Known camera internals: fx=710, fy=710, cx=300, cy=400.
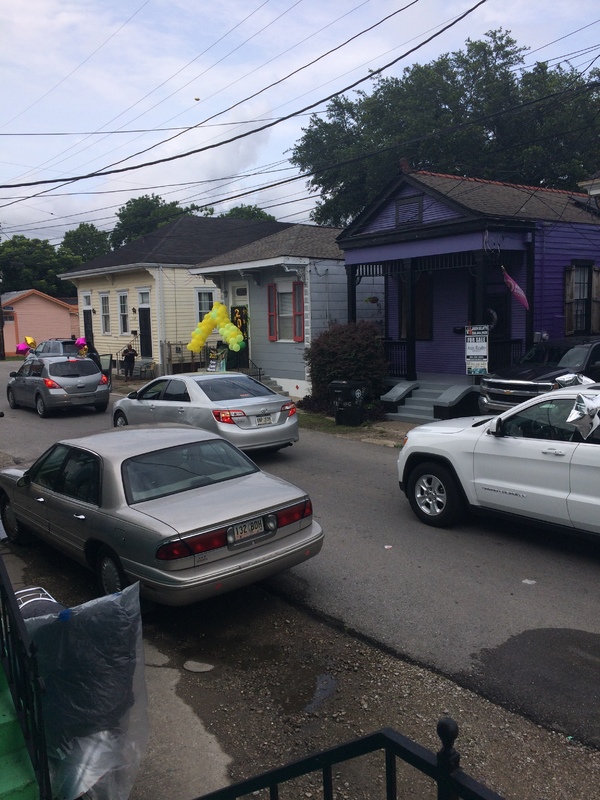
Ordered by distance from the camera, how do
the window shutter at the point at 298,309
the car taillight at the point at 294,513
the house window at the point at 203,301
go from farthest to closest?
the house window at the point at 203,301
the window shutter at the point at 298,309
the car taillight at the point at 294,513

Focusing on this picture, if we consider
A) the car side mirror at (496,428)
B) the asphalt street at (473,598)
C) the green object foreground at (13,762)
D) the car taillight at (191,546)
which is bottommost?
the asphalt street at (473,598)

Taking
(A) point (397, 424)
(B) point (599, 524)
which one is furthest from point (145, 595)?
(A) point (397, 424)

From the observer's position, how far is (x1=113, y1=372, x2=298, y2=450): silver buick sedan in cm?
1130

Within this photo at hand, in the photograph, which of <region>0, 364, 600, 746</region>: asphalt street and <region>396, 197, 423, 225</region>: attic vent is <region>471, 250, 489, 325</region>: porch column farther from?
<region>0, 364, 600, 746</region>: asphalt street

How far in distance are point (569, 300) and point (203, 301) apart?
14868 millimetres

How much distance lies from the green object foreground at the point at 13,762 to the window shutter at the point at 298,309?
57.6ft

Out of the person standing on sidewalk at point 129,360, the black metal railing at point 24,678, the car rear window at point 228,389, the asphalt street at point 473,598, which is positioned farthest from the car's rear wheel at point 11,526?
the person standing on sidewalk at point 129,360

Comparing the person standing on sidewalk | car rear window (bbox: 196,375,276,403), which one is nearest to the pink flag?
car rear window (bbox: 196,375,276,403)

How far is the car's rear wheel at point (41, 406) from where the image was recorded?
59.4ft

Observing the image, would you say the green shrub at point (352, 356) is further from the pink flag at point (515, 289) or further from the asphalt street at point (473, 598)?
the asphalt street at point (473, 598)

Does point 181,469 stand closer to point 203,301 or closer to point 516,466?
point 516,466

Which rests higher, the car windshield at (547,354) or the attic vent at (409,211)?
the attic vent at (409,211)

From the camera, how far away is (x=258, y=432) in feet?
37.3

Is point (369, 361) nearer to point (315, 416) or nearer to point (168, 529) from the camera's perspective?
point (315, 416)
